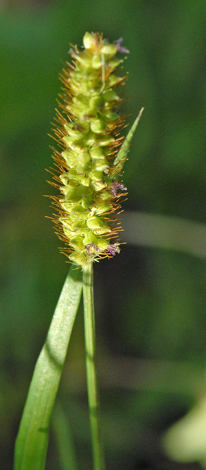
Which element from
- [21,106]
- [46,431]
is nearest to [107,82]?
[46,431]

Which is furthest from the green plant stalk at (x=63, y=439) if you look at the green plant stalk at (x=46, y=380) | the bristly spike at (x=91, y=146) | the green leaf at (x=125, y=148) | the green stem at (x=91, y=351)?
the green leaf at (x=125, y=148)

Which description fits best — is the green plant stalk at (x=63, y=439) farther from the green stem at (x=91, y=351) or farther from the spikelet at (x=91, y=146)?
the spikelet at (x=91, y=146)

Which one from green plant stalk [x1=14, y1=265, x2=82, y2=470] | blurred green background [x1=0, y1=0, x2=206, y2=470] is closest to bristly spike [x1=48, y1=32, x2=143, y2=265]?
green plant stalk [x1=14, y1=265, x2=82, y2=470]

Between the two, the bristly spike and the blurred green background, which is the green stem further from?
the blurred green background

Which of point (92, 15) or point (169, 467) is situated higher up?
point (92, 15)

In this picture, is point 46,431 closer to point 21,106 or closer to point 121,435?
point 121,435

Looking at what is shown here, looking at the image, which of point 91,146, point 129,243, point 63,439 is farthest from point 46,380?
point 129,243
